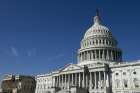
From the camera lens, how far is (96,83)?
331 feet

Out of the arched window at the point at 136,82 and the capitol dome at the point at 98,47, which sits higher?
the capitol dome at the point at 98,47

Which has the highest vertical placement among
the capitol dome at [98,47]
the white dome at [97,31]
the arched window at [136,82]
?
the white dome at [97,31]

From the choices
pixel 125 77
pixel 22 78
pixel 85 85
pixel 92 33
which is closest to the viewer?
pixel 125 77

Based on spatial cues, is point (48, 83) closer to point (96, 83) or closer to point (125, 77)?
point (96, 83)

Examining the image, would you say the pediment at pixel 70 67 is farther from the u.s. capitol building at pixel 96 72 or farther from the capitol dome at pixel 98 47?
the capitol dome at pixel 98 47

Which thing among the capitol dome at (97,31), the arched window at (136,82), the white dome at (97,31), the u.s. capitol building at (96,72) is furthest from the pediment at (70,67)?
the white dome at (97,31)

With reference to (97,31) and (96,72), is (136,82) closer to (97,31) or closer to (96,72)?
(96,72)

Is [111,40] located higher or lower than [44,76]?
higher

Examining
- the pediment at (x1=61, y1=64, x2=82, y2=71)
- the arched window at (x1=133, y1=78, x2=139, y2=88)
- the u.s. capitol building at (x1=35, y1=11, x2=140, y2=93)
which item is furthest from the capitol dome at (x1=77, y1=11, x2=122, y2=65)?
the arched window at (x1=133, y1=78, x2=139, y2=88)

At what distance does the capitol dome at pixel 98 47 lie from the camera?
119 m

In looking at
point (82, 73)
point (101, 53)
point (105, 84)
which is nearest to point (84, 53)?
point (101, 53)

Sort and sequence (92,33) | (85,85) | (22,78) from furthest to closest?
(92,33) < (22,78) < (85,85)

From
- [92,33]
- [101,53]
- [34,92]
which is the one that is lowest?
[34,92]

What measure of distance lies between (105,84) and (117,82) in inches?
189
